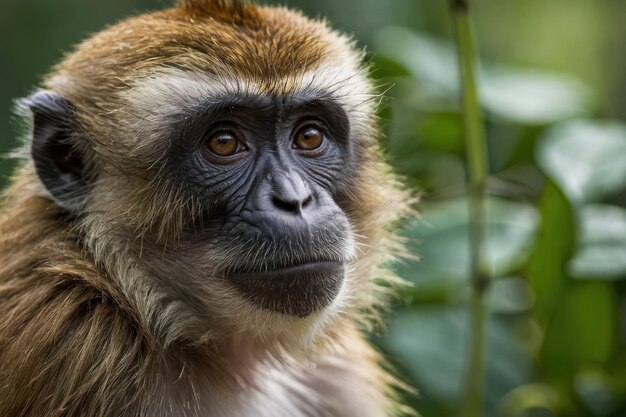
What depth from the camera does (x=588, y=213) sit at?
4.76 metres

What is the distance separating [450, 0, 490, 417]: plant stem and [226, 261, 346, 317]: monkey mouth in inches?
33.1

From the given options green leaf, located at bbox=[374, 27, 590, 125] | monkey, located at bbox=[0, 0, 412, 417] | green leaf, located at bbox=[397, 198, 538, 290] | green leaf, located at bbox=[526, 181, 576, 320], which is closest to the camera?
monkey, located at bbox=[0, 0, 412, 417]

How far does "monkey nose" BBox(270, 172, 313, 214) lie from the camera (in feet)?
11.7

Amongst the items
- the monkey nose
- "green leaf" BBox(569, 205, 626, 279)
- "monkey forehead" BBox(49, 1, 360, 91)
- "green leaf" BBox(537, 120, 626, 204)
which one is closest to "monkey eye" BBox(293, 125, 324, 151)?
"monkey forehead" BBox(49, 1, 360, 91)

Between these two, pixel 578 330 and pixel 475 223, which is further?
pixel 578 330

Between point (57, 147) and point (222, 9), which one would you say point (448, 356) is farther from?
point (57, 147)

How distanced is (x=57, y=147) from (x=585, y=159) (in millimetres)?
2594

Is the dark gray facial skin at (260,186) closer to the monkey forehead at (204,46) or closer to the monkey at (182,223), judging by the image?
the monkey at (182,223)

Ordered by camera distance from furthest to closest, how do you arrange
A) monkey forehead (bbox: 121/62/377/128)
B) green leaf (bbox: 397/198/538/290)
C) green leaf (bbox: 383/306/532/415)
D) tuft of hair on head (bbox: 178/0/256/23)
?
green leaf (bbox: 397/198/538/290) < green leaf (bbox: 383/306/532/415) < tuft of hair on head (bbox: 178/0/256/23) < monkey forehead (bbox: 121/62/377/128)

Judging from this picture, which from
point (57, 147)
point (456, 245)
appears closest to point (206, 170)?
point (57, 147)

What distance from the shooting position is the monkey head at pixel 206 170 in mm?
3650

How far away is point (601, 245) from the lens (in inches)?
181

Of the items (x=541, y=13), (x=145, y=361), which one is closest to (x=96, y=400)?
(x=145, y=361)

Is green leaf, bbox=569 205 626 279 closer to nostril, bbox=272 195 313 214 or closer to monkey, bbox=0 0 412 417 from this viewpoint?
monkey, bbox=0 0 412 417
